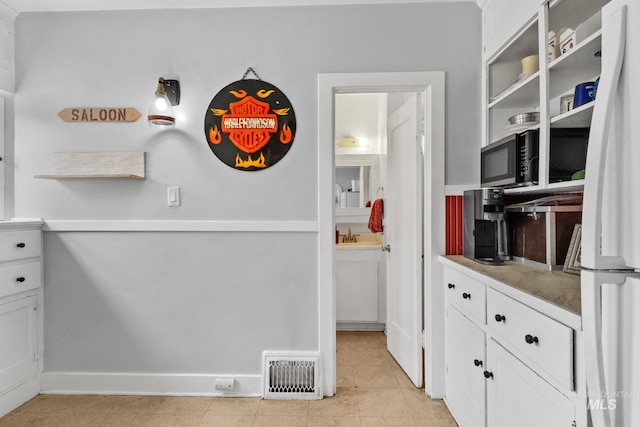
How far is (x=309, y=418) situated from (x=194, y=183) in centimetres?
160

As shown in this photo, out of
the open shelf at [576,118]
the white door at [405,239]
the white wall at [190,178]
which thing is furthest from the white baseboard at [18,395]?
the open shelf at [576,118]

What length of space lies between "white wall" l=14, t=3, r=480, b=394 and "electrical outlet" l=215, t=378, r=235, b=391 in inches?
2.0

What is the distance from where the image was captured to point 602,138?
74 cm

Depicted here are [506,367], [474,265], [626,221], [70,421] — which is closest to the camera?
[626,221]

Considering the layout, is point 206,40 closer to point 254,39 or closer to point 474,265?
point 254,39

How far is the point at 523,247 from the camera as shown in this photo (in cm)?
194

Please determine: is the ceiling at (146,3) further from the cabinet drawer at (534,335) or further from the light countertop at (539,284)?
the cabinet drawer at (534,335)

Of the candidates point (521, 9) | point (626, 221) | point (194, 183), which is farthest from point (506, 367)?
point (194, 183)

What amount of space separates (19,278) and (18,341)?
40 cm

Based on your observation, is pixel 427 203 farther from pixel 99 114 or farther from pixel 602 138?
pixel 99 114

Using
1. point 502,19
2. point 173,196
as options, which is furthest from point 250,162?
point 502,19

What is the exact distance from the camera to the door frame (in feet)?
7.36

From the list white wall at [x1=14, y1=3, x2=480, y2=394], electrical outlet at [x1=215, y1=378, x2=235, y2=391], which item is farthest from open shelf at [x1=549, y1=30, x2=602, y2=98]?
electrical outlet at [x1=215, y1=378, x2=235, y2=391]

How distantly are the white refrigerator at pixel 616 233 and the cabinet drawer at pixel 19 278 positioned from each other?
2.79m
